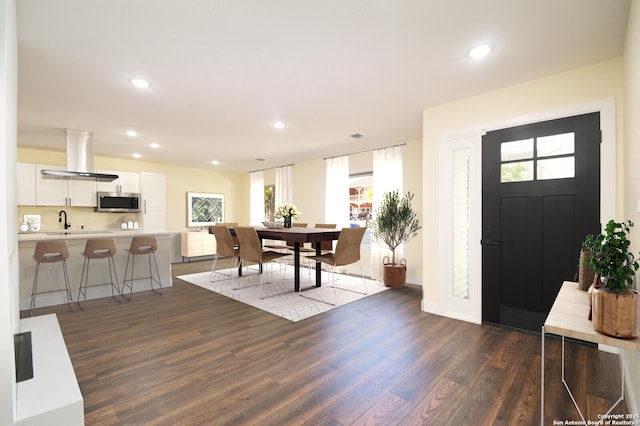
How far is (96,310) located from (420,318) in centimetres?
393

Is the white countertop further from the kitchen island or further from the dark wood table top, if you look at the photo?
the dark wood table top

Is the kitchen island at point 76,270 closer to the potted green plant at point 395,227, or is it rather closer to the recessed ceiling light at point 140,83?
the recessed ceiling light at point 140,83

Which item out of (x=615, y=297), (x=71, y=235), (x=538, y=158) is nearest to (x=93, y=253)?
(x=71, y=235)

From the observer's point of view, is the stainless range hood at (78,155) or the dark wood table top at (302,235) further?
the stainless range hood at (78,155)

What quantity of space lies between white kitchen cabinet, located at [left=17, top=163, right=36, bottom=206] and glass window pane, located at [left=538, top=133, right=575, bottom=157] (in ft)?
25.2

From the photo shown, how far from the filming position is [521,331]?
298 centimetres

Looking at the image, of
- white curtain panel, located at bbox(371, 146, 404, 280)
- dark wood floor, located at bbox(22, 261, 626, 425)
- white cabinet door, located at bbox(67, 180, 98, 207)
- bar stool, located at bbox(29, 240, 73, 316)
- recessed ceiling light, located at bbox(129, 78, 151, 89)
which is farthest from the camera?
white cabinet door, located at bbox(67, 180, 98, 207)

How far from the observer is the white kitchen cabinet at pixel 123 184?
622 centimetres

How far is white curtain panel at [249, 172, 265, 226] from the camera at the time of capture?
829 cm

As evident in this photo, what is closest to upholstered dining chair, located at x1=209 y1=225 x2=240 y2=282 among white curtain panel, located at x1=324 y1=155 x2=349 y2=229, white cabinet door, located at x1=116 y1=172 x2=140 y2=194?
white curtain panel, located at x1=324 y1=155 x2=349 y2=229

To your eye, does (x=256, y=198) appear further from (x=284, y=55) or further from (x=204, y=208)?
(x=284, y=55)

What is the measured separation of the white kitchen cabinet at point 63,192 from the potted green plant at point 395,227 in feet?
18.9

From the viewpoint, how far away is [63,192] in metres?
5.68

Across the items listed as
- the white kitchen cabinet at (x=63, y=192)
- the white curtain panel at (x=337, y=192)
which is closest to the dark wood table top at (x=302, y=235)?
the white curtain panel at (x=337, y=192)
